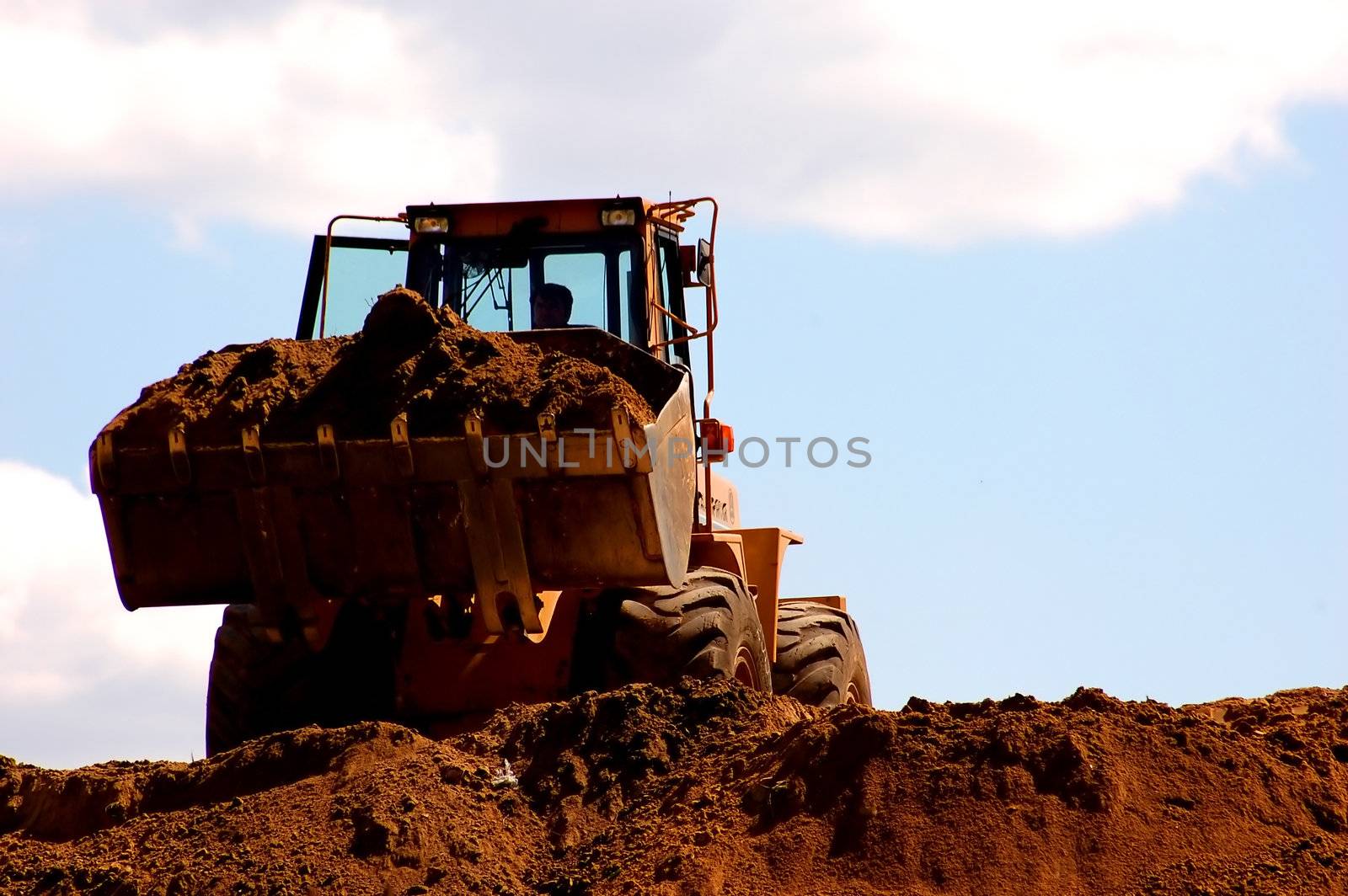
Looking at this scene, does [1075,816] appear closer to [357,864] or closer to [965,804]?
[965,804]

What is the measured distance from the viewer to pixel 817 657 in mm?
9945

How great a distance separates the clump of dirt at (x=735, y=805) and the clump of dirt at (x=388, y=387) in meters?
1.30

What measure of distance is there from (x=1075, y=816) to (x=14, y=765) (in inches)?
189

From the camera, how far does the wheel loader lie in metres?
7.01

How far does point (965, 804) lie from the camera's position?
5316 mm

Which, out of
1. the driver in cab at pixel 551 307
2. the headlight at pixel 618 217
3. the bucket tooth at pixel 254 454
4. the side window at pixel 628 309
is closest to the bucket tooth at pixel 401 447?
the bucket tooth at pixel 254 454

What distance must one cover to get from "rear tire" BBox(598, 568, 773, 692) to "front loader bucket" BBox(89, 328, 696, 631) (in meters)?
0.32

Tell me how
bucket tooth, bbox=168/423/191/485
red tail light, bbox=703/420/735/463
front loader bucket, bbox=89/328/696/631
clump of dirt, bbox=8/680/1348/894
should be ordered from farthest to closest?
1. red tail light, bbox=703/420/735/463
2. bucket tooth, bbox=168/423/191/485
3. front loader bucket, bbox=89/328/696/631
4. clump of dirt, bbox=8/680/1348/894

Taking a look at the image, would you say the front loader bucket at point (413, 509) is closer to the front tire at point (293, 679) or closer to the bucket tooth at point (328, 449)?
the bucket tooth at point (328, 449)

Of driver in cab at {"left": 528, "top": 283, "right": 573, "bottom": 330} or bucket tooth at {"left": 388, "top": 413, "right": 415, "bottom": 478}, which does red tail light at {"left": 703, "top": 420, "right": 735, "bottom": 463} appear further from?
bucket tooth at {"left": 388, "top": 413, "right": 415, "bottom": 478}

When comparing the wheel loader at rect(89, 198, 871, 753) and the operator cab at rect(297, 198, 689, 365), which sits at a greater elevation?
the operator cab at rect(297, 198, 689, 365)

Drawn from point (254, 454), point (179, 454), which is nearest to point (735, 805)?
point (254, 454)

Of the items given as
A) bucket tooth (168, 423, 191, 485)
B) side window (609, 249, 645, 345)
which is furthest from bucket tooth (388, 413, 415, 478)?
side window (609, 249, 645, 345)

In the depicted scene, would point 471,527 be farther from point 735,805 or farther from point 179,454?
point 735,805
